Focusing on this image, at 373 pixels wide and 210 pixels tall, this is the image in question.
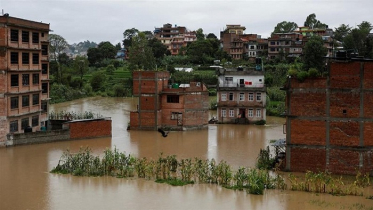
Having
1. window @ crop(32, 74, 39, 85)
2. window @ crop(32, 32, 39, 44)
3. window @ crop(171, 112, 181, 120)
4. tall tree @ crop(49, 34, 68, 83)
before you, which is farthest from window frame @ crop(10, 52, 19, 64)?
tall tree @ crop(49, 34, 68, 83)

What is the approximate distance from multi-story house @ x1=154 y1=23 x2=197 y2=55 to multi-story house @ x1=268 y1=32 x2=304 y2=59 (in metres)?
23.2

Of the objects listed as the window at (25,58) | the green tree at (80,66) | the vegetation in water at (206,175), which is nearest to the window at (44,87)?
the window at (25,58)

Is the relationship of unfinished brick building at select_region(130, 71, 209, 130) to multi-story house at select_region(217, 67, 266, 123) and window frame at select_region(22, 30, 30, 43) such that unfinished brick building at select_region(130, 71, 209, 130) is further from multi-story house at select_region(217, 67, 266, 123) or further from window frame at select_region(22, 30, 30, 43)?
window frame at select_region(22, 30, 30, 43)

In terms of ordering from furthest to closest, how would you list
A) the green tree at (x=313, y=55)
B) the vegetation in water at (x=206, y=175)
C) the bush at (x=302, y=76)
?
1. the green tree at (x=313, y=55)
2. the bush at (x=302, y=76)
3. the vegetation in water at (x=206, y=175)

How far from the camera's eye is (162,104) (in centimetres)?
3566

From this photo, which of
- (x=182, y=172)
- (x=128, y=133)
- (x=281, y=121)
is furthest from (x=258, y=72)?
(x=182, y=172)

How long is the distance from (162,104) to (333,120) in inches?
668

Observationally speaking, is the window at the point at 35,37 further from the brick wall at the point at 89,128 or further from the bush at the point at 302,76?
the bush at the point at 302,76

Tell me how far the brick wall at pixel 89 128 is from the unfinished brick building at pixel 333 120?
14591 millimetres

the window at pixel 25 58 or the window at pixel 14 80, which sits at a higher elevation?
the window at pixel 25 58

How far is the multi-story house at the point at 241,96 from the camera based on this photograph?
3881 cm

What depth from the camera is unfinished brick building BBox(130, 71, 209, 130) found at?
3503cm

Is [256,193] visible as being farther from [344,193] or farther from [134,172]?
[134,172]

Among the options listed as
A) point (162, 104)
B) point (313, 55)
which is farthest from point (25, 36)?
point (313, 55)
